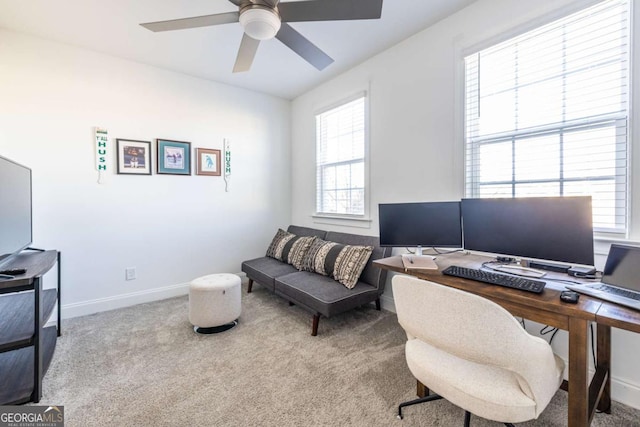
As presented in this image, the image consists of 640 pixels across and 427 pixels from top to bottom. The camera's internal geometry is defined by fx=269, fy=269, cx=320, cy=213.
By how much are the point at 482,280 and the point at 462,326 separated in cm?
53

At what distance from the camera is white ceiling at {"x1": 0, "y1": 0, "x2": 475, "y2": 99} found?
216 centimetres

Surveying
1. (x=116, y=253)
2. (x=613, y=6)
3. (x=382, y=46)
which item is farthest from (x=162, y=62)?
Result: (x=613, y=6)

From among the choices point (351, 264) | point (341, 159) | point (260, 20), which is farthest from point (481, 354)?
point (341, 159)

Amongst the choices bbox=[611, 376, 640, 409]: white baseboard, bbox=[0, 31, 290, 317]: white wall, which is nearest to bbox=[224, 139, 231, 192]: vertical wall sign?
bbox=[0, 31, 290, 317]: white wall

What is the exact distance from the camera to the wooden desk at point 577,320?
1.04 meters

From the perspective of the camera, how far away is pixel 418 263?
1866 millimetres

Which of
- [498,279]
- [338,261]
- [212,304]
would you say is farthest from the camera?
[338,261]

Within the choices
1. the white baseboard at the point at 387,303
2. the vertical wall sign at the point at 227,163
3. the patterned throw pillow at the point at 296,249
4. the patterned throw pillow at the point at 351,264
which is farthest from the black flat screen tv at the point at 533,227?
the vertical wall sign at the point at 227,163

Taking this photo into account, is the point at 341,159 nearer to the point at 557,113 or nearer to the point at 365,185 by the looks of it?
the point at 365,185

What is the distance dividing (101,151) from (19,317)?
68.7 inches

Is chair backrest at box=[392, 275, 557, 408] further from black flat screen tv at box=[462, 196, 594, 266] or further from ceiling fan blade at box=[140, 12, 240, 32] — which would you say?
ceiling fan blade at box=[140, 12, 240, 32]

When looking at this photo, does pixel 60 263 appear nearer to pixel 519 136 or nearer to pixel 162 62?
pixel 162 62

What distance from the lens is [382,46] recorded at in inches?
110

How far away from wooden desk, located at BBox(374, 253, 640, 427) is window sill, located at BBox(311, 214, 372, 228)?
1727mm
